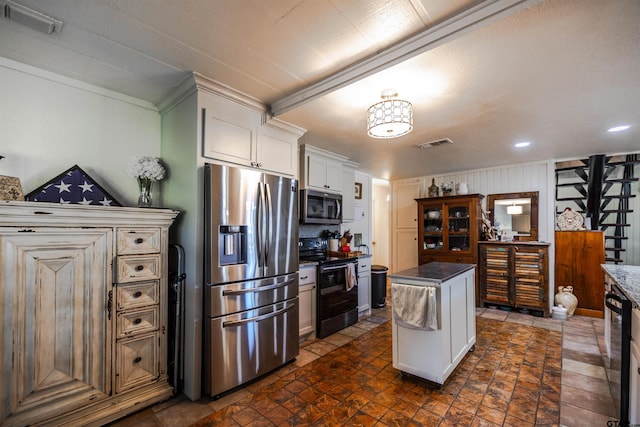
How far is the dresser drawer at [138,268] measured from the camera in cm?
203

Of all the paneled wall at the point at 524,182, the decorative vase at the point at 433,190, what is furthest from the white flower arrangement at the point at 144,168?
the paneled wall at the point at 524,182

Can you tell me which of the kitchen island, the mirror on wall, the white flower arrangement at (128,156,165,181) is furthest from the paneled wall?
the white flower arrangement at (128,156,165,181)

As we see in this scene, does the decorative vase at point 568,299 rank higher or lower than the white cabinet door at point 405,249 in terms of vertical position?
lower

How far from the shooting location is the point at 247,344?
7.70ft

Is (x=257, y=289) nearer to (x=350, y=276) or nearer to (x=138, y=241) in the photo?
(x=138, y=241)

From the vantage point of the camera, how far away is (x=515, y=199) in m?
4.86

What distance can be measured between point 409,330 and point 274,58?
232 cm

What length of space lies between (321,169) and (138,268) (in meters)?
2.51

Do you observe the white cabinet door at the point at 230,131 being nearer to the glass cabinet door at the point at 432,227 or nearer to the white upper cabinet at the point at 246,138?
the white upper cabinet at the point at 246,138

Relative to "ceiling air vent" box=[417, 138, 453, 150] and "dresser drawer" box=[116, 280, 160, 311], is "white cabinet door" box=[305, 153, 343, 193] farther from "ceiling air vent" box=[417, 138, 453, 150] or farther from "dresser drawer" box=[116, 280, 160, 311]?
"dresser drawer" box=[116, 280, 160, 311]

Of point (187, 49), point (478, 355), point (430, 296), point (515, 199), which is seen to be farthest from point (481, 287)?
point (187, 49)

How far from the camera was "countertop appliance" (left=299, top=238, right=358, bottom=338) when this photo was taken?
3.36 m

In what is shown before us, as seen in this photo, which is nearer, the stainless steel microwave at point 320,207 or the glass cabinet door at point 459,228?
the stainless steel microwave at point 320,207

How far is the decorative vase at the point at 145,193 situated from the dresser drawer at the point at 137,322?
84 centimetres
